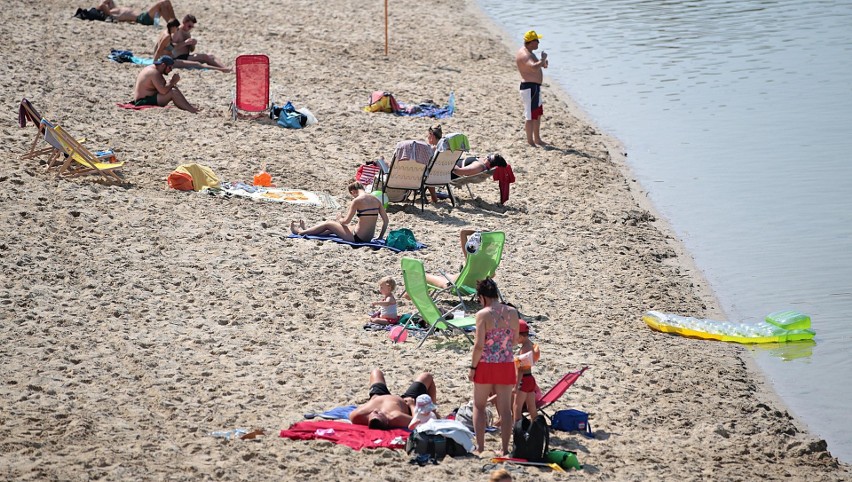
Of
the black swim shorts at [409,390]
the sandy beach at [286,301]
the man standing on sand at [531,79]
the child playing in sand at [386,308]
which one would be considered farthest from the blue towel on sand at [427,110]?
the black swim shorts at [409,390]

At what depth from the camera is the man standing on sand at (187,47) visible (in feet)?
53.5

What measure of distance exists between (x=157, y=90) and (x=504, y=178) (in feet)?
16.3

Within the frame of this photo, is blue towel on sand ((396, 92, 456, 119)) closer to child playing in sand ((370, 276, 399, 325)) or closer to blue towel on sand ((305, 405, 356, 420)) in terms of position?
child playing in sand ((370, 276, 399, 325))

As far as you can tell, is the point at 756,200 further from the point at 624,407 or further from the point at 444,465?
the point at 444,465

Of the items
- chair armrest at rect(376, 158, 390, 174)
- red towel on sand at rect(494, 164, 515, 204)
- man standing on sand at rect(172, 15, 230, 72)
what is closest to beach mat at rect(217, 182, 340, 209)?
chair armrest at rect(376, 158, 390, 174)

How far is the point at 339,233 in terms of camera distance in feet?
34.0

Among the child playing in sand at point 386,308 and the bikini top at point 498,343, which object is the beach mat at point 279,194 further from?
the bikini top at point 498,343

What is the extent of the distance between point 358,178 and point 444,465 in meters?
6.11

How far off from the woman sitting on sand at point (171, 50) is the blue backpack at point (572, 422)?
10.8m

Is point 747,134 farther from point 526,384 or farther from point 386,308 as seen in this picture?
point 526,384

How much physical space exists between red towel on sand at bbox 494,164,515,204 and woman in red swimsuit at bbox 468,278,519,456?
5.36 m

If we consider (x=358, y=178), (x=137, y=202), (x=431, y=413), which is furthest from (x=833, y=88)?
(x=431, y=413)

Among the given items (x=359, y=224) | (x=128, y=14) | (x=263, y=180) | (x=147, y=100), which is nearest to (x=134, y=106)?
(x=147, y=100)

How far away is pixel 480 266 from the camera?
8.92m
